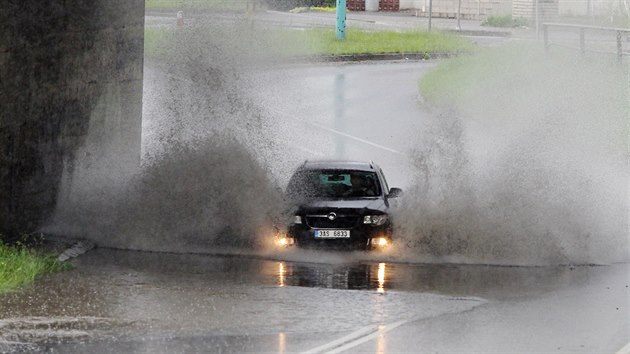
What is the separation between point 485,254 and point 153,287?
17.8 feet

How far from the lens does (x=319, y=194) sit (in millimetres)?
22828

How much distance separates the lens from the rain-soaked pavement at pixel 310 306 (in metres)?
15.0

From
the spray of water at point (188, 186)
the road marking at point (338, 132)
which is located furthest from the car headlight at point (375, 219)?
the road marking at point (338, 132)

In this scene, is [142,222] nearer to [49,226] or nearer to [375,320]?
[49,226]

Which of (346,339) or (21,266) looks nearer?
(346,339)

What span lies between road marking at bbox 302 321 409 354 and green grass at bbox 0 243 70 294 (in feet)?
15.9

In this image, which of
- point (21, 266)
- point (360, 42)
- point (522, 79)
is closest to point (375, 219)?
point (21, 266)

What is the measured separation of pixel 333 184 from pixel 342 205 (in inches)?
40.6

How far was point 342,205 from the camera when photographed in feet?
72.7

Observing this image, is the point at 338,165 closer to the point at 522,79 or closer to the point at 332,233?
the point at 332,233

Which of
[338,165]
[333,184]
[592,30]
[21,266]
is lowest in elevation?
[21,266]

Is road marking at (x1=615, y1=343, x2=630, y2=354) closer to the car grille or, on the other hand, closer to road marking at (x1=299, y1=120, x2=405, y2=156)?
the car grille

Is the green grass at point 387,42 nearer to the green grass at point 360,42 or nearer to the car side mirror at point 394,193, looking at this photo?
the green grass at point 360,42

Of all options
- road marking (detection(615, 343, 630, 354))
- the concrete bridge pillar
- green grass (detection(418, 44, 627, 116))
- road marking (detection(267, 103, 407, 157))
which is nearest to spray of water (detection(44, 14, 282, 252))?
the concrete bridge pillar
